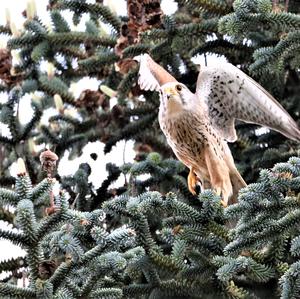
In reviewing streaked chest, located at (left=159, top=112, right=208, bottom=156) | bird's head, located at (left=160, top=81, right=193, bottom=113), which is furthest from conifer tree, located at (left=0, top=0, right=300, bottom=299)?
bird's head, located at (left=160, top=81, right=193, bottom=113)

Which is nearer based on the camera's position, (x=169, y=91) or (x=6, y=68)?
(x=169, y=91)

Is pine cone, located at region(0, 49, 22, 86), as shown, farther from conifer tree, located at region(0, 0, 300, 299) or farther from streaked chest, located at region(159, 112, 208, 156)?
streaked chest, located at region(159, 112, 208, 156)

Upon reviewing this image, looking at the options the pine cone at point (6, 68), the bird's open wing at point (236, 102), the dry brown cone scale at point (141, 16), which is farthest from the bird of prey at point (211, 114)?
the pine cone at point (6, 68)

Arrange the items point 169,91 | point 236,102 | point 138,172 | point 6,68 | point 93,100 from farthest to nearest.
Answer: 1. point 93,100
2. point 6,68
3. point 138,172
4. point 236,102
5. point 169,91

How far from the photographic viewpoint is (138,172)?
15.0 feet

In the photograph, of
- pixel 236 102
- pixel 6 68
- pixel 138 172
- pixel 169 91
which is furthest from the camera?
pixel 6 68

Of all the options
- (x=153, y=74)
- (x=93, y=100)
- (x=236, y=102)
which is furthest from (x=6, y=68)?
(x=236, y=102)

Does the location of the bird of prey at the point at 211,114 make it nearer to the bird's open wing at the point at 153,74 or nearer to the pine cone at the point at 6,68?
the bird's open wing at the point at 153,74

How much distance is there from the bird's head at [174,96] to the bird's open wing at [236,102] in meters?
0.14

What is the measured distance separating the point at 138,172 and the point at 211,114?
0.50 m

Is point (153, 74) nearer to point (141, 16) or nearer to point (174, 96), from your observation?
point (174, 96)

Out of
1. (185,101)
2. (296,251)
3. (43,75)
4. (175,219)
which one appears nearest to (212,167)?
(185,101)

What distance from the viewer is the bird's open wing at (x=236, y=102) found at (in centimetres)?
406

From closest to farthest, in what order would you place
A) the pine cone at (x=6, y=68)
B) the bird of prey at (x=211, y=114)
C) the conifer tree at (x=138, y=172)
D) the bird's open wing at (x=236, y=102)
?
1. the conifer tree at (x=138, y=172)
2. the bird's open wing at (x=236, y=102)
3. the bird of prey at (x=211, y=114)
4. the pine cone at (x=6, y=68)
